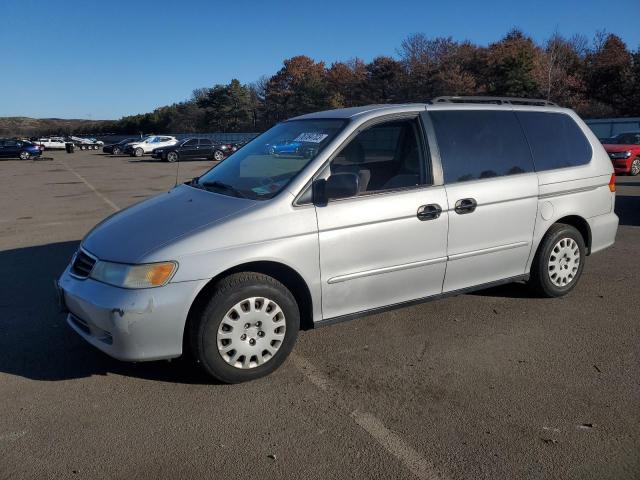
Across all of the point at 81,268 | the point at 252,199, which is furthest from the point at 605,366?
the point at 81,268

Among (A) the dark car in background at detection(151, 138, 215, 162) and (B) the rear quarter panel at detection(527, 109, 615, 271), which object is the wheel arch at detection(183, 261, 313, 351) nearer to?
(B) the rear quarter panel at detection(527, 109, 615, 271)

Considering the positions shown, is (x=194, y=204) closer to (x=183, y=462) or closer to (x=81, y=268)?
(x=81, y=268)

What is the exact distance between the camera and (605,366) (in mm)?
3807

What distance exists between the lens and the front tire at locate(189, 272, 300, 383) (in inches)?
135

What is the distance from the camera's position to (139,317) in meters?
3.29

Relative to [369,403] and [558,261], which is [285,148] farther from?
[558,261]

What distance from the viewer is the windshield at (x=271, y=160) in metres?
3.99

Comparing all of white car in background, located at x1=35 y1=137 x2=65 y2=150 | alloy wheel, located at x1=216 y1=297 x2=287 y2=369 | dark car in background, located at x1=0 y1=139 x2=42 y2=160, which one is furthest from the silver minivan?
white car in background, located at x1=35 y1=137 x2=65 y2=150

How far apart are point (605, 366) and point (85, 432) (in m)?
3.39

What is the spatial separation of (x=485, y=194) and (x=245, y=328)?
7.39 ft

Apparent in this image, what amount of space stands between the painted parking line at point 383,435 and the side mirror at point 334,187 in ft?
3.98

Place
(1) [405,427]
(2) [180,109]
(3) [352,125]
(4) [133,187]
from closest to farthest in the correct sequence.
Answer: (1) [405,427]
(3) [352,125]
(4) [133,187]
(2) [180,109]

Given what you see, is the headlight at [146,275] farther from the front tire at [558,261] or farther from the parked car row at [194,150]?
the parked car row at [194,150]

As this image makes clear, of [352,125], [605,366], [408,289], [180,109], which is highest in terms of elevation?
[180,109]
